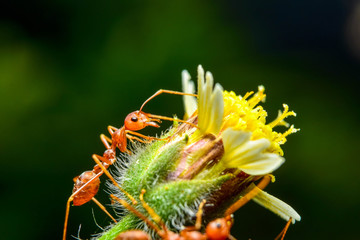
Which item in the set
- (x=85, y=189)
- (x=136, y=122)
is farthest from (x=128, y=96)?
(x=85, y=189)

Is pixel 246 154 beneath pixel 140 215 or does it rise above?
above

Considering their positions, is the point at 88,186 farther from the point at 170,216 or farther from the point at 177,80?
the point at 177,80

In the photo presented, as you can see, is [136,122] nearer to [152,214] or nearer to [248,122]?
[248,122]

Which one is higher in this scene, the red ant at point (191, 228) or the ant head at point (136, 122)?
the ant head at point (136, 122)

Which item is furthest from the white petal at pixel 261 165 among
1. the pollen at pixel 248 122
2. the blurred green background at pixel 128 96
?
the blurred green background at pixel 128 96

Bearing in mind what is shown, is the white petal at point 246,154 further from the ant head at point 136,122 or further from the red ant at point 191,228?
the ant head at point 136,122

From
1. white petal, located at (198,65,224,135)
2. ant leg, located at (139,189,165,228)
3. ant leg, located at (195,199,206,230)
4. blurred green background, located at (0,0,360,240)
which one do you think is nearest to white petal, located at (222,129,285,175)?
white petal, located at (198,65,224,135)
